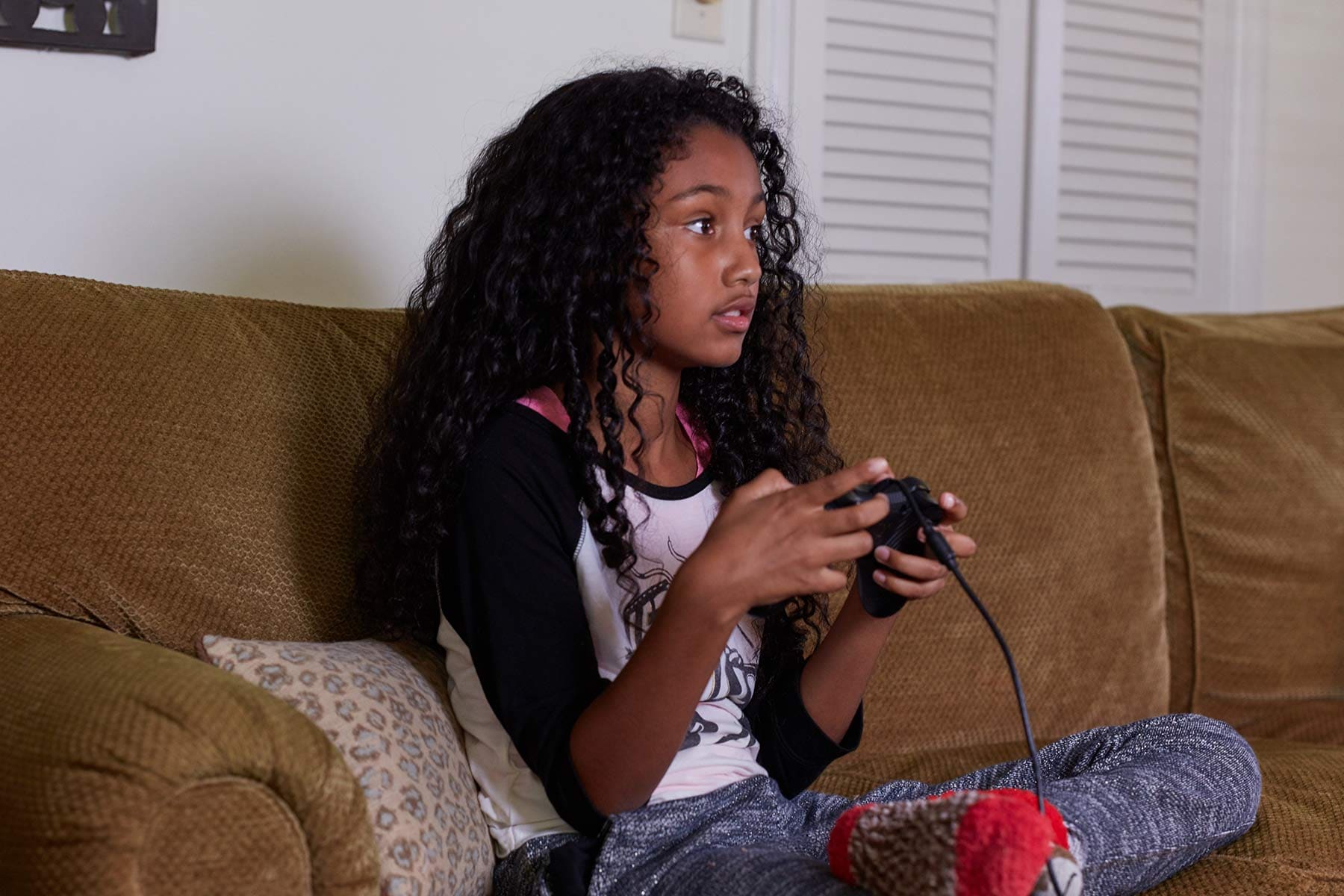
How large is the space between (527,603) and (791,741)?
30 centimetres

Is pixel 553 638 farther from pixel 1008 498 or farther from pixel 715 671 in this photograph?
pixel 1008 498

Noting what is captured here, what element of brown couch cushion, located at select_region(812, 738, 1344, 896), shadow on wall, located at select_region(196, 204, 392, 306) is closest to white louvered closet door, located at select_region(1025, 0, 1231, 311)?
brown couch cushion, located at select_region(812, 738, 1344, 896)

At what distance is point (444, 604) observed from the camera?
3.57 ft

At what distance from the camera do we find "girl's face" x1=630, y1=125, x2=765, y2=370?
111 centimetres

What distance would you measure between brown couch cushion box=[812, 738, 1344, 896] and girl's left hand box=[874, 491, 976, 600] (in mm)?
324

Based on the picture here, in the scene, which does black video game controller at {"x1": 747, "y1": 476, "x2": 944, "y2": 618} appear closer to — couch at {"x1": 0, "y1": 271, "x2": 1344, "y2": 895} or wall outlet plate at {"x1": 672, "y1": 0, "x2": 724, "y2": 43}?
couch at {"x1": 0, "y1": 271, "x2": 1344, "y2": 895}

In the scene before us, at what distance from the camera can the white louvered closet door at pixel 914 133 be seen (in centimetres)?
218

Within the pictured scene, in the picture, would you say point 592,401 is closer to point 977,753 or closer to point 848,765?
point 848,765

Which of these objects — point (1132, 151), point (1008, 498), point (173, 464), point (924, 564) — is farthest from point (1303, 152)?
point (173, 464)

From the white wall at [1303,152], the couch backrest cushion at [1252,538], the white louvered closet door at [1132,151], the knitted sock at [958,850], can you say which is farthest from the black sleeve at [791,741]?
the white wall at [1303,152]

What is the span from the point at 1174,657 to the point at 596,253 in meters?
1.00

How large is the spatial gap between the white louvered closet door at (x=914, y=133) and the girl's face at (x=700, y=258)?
106cm

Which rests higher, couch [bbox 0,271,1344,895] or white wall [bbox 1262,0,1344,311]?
white wall [bbox 1262,0,1344,311]

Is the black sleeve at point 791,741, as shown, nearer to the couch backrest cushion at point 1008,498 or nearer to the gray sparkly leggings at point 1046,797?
the gray sparkly leggings at point 1046,797
